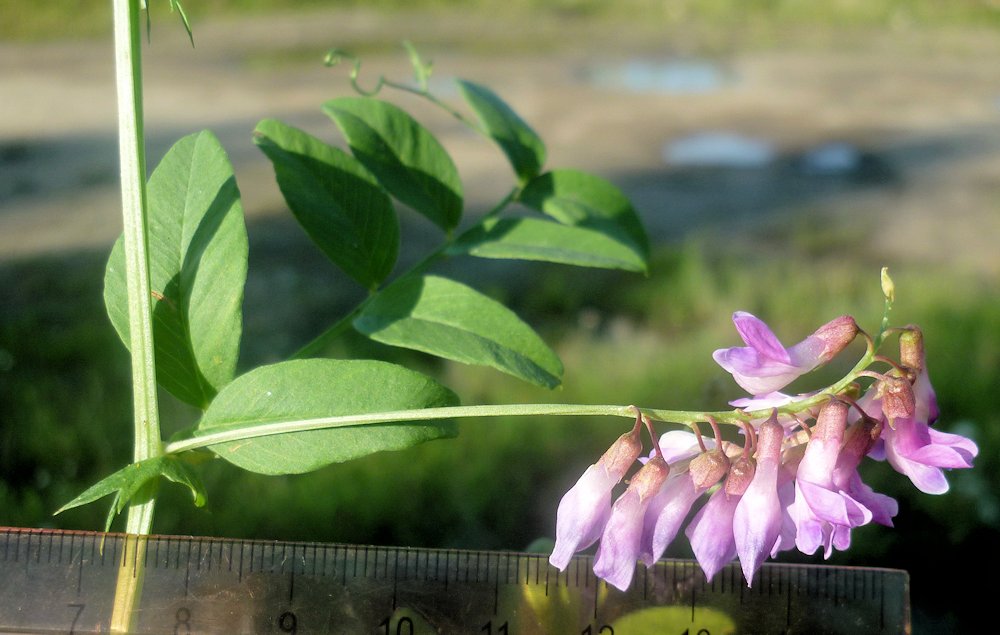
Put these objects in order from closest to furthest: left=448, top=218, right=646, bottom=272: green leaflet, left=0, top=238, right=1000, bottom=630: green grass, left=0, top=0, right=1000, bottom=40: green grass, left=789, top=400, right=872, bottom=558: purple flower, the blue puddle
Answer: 1. left=789, top=400, right=872, bottom=558: purple flower
2. left=448, top=218, right=646, bottom=272: green leaflet
3. left=0, top=238, right=1000, bottom=630: green grass
4. the blue puddle
5. left=0, top=0, right=1000, bottom=40: green grass

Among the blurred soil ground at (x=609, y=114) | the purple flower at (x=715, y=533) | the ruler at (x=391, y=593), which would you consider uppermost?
the blurred soil ground at (x=609, y=114)

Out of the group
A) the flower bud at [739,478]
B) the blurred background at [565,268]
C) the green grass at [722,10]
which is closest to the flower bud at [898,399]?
the flower bud at [739,478]

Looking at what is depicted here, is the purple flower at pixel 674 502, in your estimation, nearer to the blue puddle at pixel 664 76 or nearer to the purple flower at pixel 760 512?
the purple flower at pixel 760 512

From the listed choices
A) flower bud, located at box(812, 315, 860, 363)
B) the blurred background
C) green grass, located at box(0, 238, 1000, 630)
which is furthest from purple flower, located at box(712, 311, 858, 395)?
green grass, located at box(0, 238, 1000, 630)

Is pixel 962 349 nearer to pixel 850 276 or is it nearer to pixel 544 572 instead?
pixel 850 276

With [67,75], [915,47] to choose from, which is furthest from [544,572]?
[915,47]

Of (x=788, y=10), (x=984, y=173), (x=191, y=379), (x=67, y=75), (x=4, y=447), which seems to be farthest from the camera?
(x=788, y=10)

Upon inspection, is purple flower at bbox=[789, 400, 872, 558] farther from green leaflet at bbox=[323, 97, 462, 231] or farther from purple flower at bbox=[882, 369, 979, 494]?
green leaflet at bbox=[323, 97, 462, 231]
